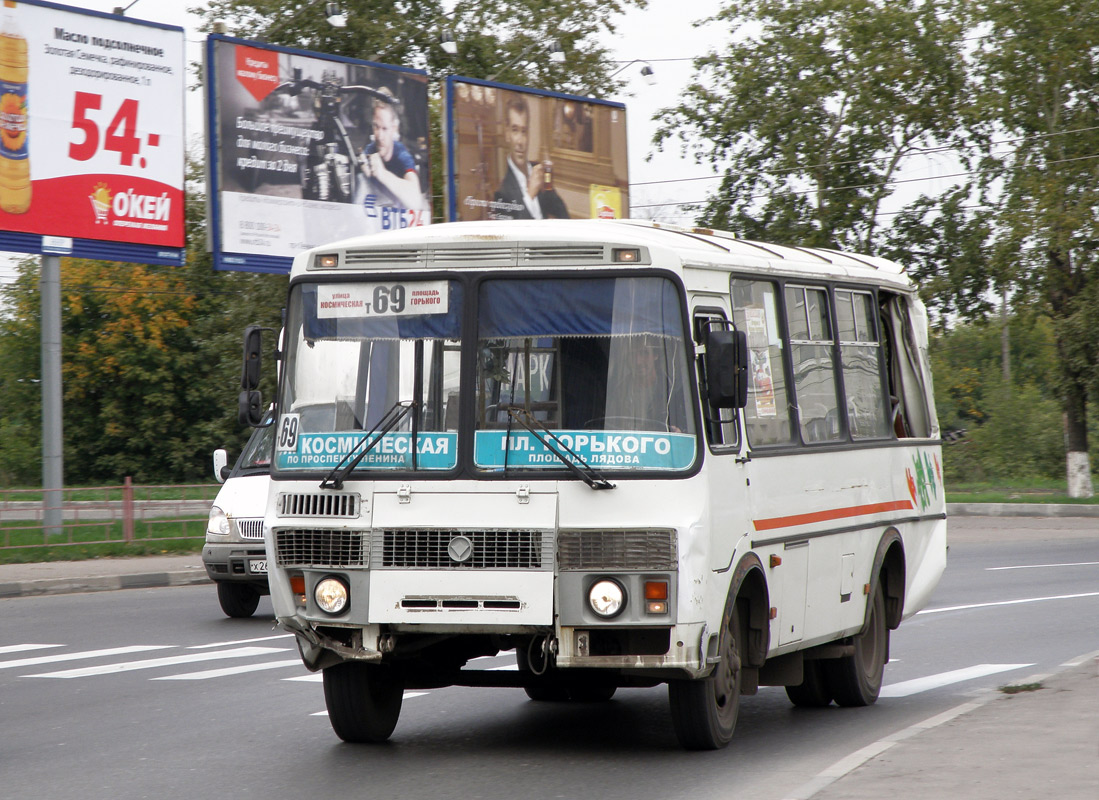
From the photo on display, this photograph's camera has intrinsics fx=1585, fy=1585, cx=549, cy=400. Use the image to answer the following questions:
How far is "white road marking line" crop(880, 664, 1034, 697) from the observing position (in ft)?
34.9

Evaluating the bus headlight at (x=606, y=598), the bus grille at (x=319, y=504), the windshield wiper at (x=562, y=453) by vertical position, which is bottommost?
the bus headlight at (x=606, y=598)

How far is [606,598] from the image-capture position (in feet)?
24.0

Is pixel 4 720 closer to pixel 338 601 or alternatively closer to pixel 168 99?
pixel 338 601

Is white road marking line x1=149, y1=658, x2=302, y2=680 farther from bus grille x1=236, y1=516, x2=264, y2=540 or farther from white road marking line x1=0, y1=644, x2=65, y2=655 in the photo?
bus grille x1=236, y1=516, x2=264, y2=540

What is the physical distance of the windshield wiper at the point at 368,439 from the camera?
7684 mm

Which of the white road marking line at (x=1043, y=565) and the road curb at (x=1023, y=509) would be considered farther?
the road curb at (x=1023, y=509)

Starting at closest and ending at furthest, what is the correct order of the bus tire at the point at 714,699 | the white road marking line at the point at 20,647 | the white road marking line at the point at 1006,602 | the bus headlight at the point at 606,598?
1. the bus headlight at the point at 606,598
2. the bus tire at the point at 714,699
3. the white road marking line at the point at 20,647
4. the white road marking line at the point at 1006,602

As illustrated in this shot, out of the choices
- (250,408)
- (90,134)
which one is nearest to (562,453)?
(250,408)

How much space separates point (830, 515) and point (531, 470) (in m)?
2.54

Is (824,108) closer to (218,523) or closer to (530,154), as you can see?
(530,154)

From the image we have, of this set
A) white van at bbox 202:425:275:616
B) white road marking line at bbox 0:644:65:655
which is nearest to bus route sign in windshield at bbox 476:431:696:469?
white road marking line at bbox 0:644:65:655

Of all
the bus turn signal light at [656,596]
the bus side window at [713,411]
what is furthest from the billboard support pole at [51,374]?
the bus turn signal light at [656,596]

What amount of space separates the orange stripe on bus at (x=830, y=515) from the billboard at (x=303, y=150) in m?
16.5

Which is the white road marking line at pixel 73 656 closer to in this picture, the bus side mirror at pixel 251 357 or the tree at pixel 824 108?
the bus side mirror at pixel 251 357
